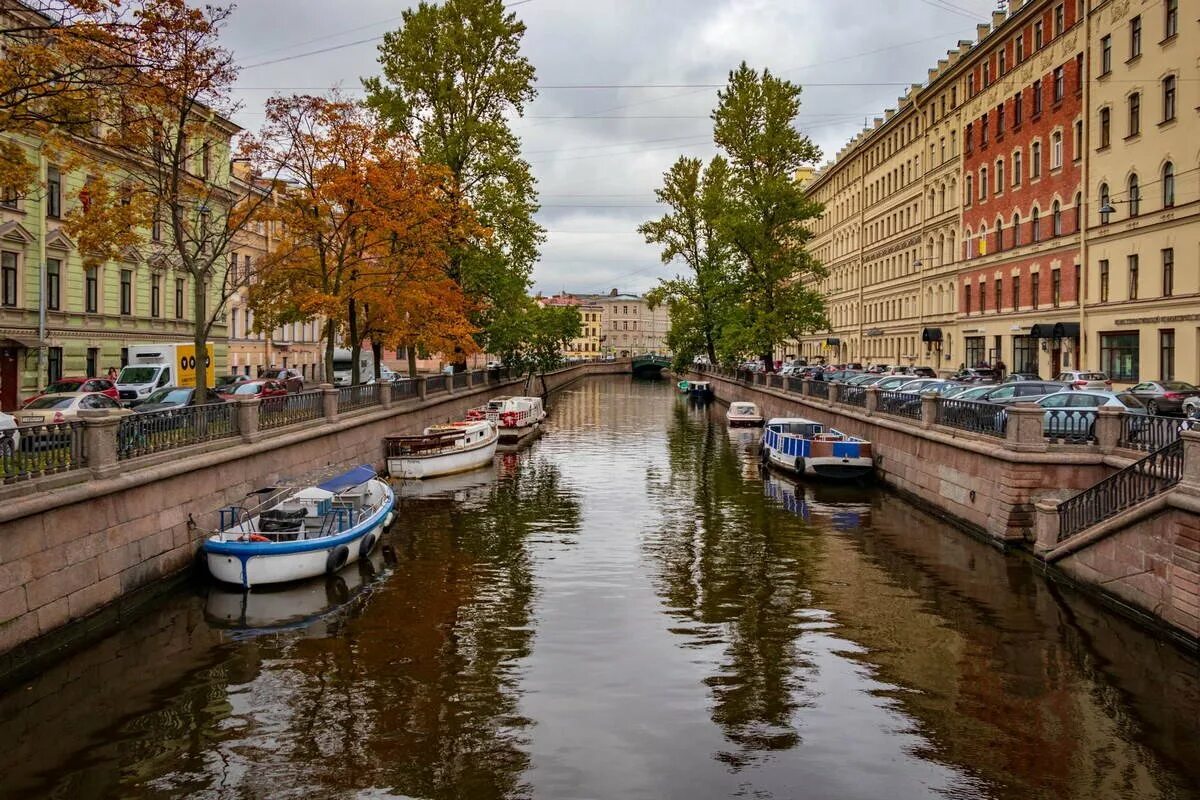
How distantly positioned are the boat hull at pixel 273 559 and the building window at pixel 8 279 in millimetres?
24074

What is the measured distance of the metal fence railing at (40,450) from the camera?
1360cm

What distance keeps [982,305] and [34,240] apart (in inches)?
1977

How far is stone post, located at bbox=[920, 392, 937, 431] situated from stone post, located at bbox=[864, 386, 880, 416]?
233 inches

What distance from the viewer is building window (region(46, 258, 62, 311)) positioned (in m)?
38.4

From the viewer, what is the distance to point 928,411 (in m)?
27.1

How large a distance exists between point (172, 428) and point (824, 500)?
19211 millimetres

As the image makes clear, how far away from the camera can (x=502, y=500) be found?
1186 inches

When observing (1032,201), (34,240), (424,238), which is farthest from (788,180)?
(34,240)

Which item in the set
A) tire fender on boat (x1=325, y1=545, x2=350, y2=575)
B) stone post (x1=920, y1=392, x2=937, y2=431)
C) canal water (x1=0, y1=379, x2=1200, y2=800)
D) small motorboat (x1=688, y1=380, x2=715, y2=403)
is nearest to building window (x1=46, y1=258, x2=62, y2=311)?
canal water (x1=0, y1=379, x2=1200, y2=800)

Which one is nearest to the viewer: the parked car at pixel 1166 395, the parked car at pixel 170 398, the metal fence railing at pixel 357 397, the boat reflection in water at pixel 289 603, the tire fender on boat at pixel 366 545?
the boat reflection in water at pixel 289 603

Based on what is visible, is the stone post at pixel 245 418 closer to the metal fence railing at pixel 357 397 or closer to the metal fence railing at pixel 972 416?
the metal fence railing at pixel 357 397

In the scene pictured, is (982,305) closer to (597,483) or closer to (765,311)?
(765,311)

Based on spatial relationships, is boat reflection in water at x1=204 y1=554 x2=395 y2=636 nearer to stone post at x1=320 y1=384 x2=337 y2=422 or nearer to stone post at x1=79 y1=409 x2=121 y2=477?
stone post at x1=79 y1=409 x2=121 y2=477

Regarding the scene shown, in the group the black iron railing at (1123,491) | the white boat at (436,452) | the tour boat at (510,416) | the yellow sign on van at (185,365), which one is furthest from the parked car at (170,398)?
the black iron railing at (1123,491)
